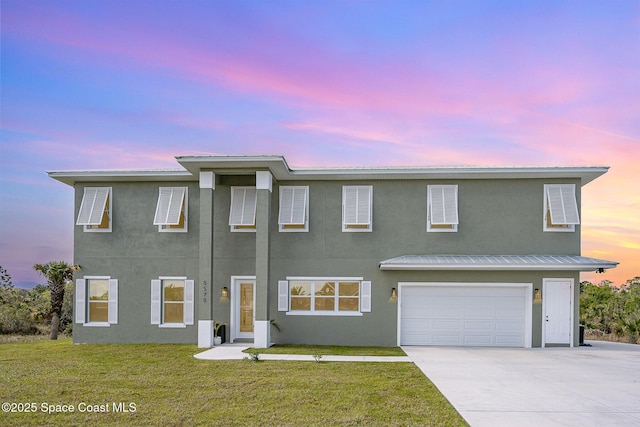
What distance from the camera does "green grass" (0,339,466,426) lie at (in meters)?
8.00

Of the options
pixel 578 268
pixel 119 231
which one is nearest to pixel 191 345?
pixel 119 231

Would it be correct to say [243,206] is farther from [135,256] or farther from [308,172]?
[135,256]

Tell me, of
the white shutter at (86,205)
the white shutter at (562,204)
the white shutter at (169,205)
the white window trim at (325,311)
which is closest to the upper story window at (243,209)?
the white shutter at (169,205)

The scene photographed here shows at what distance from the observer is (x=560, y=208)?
16734mm

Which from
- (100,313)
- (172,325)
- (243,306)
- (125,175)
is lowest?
(172,325)

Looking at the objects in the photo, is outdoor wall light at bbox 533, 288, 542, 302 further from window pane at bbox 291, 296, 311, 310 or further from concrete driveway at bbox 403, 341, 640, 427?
window pane at bbox 291, 296, 311, 310

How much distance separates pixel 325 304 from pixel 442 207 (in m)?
5.13

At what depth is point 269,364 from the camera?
12.6 meters

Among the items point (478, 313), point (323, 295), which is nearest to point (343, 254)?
point (323, 295)

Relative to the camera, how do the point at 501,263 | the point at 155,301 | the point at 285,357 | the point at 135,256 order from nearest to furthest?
the point at 285,357 < the point at 501,263 < the point at 155,301 < the point at 135,256

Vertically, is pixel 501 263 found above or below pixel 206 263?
above

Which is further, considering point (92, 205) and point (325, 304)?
point (92, 205)

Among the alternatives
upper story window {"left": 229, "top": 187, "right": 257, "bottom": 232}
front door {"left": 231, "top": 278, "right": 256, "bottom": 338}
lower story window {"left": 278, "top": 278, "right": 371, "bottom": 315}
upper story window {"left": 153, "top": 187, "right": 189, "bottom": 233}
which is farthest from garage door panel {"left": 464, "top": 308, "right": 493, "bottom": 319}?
upper story window {"left": 153, "top": 187, "right": 189, "bottom": 233}

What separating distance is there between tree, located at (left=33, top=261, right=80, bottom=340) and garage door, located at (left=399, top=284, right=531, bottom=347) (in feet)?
47.3
